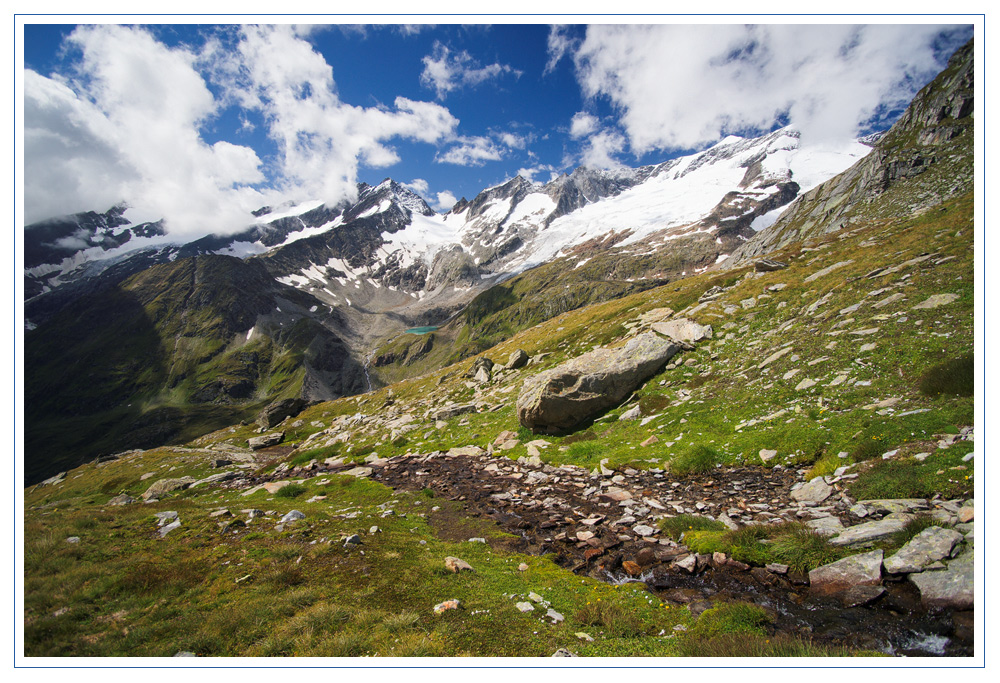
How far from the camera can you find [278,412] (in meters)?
71.2

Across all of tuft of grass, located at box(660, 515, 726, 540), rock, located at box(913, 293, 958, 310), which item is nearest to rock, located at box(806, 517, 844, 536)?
tuft of grass, located at box(660, 515, 726, 540)

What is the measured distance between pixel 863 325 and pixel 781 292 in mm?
9619

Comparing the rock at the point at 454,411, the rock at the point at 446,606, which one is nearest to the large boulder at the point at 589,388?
the rock at the point at 454,411

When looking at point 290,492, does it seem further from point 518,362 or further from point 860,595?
point 518,362

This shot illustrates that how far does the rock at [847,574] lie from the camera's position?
667 centimetres

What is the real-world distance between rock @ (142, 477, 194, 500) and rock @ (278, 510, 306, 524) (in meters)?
21.3

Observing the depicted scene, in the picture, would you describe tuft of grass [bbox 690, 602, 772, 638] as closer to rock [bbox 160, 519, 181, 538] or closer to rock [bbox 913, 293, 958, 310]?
rock [bbox 160, 519, 181, 538]

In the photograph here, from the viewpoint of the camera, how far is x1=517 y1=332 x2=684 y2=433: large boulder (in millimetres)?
21828

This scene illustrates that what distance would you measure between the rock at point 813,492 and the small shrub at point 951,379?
5.16 m

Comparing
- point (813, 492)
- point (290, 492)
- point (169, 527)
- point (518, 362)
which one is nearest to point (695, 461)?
point (813, 492)

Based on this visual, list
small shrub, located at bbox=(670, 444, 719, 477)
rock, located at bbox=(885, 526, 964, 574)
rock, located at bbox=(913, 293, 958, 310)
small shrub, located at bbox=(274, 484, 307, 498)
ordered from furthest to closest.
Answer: small shrub, located at bbox=(274, 484, 307, 498) → rock, located at bbox=(913, 293, 958, 310) → small shrub, located at bbox=(670, 444, 719, 477) → rock, located at bbox=(885, 526, 964, 574)

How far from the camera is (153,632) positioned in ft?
Answer: 19.6

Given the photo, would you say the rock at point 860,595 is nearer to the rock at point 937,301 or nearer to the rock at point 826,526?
the rock at point 826,526

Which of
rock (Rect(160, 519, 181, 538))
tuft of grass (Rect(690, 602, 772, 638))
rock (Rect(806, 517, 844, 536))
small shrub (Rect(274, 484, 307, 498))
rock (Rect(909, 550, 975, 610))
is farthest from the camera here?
small shrub (Rect(274, 484, 307, 498))
